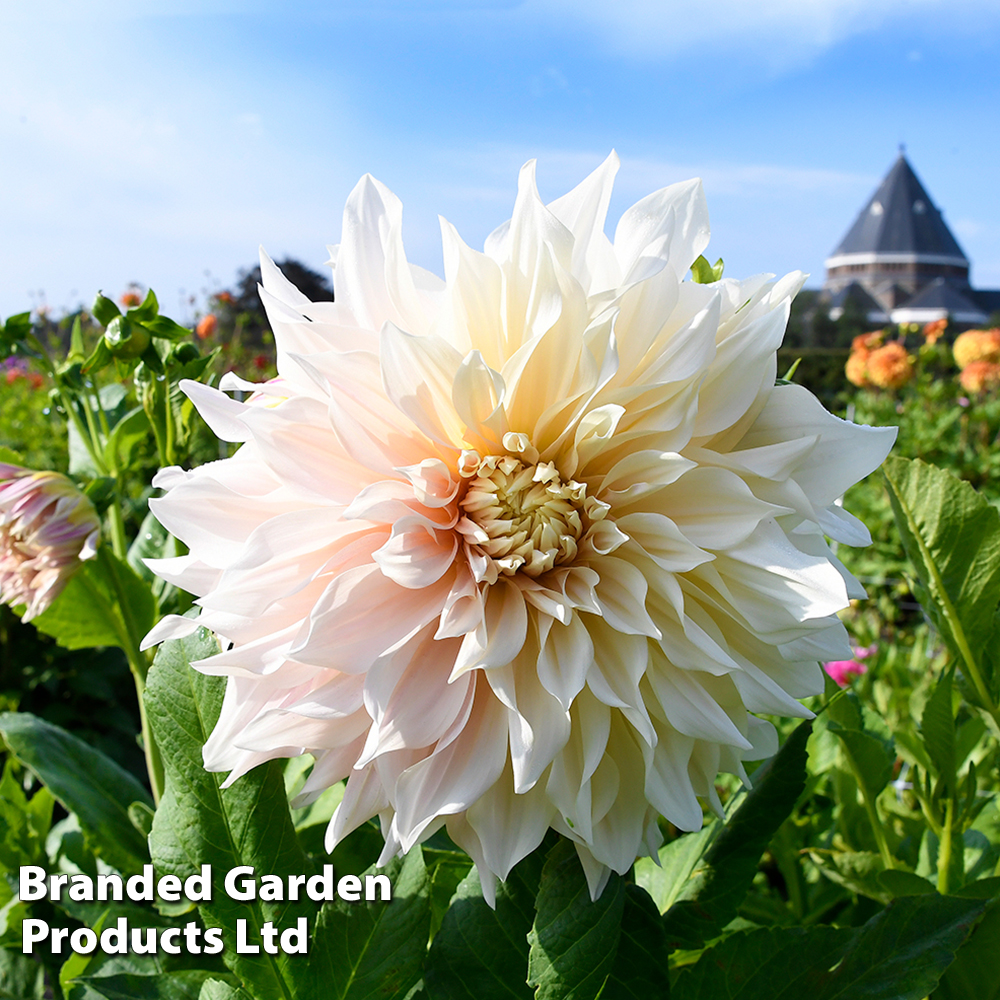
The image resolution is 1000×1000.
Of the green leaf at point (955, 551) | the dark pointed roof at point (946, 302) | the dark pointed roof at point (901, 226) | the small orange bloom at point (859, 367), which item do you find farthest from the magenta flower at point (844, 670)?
the dark pointed roof at point (901, 226)

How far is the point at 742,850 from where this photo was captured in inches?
30.9

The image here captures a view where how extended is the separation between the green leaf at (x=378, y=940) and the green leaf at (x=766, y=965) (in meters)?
0.22

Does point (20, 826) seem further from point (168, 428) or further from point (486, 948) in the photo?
point (486, 948)

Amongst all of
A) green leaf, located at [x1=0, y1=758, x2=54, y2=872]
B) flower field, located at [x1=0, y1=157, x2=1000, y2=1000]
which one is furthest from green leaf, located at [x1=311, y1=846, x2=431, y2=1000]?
→ green leaf, located at [x1=0, y1=758, x2=54, y2=872]

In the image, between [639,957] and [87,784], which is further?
[87,784]

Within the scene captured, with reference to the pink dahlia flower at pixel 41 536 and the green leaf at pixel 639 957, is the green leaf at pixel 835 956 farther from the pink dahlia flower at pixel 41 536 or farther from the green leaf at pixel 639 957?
the pink dahlia flower at pixel 41 536

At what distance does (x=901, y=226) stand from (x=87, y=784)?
→ 74596 mm

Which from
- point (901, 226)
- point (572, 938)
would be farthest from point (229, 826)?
point (901, 226)

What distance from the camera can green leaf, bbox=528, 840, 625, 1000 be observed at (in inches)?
23.9

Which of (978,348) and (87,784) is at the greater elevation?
(978,348)

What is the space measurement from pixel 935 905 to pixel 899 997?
83 millimetres

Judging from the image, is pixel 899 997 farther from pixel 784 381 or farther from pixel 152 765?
pixel 152 765

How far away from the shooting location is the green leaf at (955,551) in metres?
0.92

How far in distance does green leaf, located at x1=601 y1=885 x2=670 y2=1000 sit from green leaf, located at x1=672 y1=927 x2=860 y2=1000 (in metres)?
0.05
